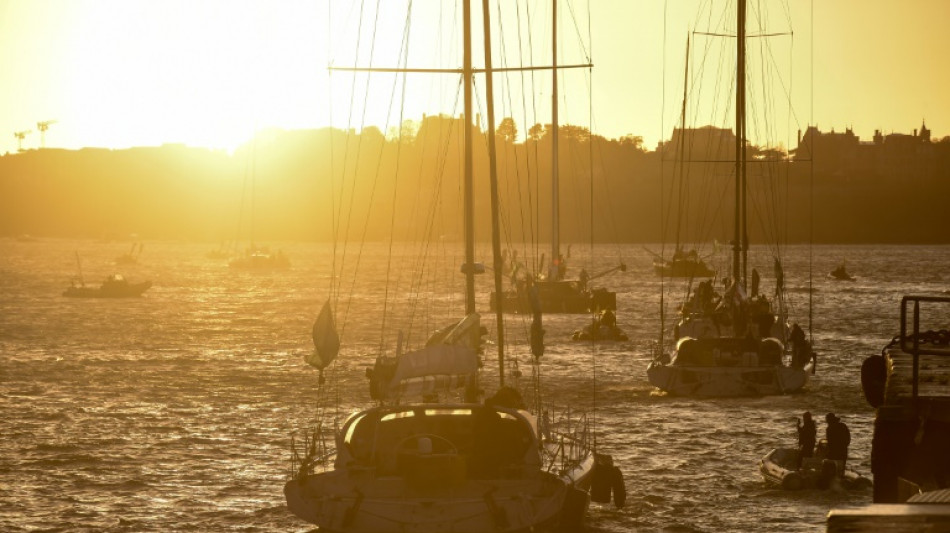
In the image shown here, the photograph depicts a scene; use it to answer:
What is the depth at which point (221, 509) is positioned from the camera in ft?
108

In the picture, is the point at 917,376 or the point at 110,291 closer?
the point at 917,376

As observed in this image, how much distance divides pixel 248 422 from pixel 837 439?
20.3 m

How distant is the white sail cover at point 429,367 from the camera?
28.5 meters

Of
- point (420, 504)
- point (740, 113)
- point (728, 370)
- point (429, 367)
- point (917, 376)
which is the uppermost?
point (740, 113)

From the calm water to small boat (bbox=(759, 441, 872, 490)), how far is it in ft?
1.25

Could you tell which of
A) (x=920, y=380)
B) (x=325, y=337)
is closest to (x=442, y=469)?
(x=920, y=380)

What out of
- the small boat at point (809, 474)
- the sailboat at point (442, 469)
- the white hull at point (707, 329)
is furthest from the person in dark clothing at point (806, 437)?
the white hull at point (707, 329)

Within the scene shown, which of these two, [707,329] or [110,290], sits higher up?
[707,329]

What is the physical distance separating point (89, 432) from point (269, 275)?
6119 inches

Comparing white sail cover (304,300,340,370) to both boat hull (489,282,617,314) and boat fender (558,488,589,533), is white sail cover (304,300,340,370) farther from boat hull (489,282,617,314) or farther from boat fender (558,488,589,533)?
boat hull (489,282,617,314)

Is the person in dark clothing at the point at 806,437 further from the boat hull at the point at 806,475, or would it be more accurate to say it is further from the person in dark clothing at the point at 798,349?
the person in dark clothing at the point at 798,349

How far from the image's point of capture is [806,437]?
33375 mm

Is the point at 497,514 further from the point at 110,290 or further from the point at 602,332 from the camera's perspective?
the point at 110,290

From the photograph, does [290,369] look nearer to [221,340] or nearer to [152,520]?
[221,340]
